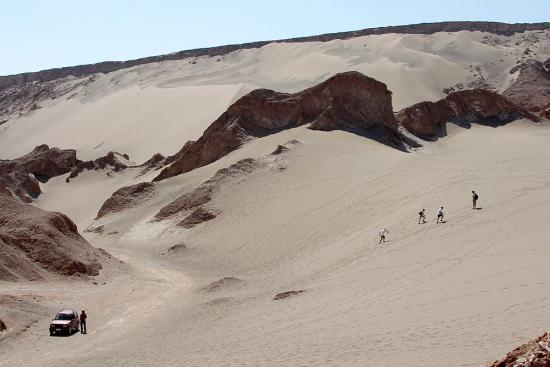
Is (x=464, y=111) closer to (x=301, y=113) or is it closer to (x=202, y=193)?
(x=301, y=113)

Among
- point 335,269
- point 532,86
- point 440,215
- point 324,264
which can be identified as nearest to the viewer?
point 335,269

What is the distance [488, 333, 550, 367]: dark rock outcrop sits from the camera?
6.02 meters

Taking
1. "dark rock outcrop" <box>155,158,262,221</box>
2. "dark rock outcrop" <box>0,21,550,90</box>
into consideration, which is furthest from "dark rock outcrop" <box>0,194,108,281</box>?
"dark rock outcrop" <box>0,21,550,90</box>

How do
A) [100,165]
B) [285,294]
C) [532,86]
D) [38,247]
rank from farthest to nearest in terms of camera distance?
1. [532,86]
2. [100,165]
3. [38,247]
4. [285,294]

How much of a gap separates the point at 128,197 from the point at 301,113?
12.3 meters

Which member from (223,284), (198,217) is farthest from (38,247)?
(198,217)

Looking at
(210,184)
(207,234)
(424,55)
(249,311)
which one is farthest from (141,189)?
(424,55)

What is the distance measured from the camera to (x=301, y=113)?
44.5m

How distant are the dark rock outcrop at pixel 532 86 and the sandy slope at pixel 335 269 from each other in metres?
37.5

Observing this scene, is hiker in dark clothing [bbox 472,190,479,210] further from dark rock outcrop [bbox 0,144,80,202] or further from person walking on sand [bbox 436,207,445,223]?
dark rock outcrop [bbox 0,144,80,202]

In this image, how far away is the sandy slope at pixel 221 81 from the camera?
272 feet

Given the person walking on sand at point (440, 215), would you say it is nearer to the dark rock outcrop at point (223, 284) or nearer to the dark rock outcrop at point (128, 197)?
the dark rock outcrop at point (223, 284)

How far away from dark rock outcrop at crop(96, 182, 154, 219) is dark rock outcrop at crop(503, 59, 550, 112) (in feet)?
154

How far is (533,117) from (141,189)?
29722 millimetres
